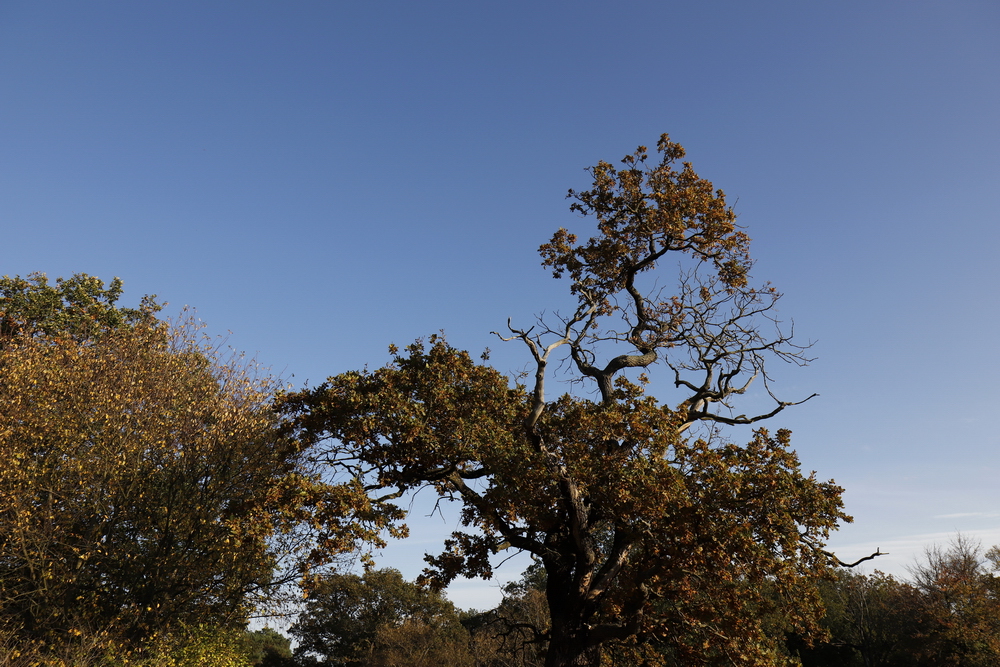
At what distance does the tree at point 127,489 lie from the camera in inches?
728

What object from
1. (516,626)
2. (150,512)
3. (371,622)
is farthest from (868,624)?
(150,512)

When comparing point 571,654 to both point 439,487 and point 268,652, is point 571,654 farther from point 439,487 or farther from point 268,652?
point 268,652

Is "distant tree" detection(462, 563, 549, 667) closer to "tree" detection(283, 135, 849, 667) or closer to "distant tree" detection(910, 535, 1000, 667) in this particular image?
"tree" detection(283, 135, 849, 667)

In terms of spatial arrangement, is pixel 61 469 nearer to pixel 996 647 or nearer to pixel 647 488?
pixel 647 488

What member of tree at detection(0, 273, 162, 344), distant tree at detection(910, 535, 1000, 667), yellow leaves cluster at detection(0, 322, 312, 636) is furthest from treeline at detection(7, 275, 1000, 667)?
distant tree at detection(910, 535, 1000, 667)

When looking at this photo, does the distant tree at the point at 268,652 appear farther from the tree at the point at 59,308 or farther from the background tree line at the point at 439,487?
the background tree line at the point at 439,487

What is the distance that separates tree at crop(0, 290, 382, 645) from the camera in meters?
18.5

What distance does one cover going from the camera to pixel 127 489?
2025cm

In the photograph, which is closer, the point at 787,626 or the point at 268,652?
the point at 787,626

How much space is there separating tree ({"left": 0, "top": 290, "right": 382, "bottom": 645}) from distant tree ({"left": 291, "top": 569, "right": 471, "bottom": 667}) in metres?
37.2

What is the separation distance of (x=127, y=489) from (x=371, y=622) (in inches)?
1763

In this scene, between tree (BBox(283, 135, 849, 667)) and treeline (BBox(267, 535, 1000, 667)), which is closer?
tree (BBox(283, 135, 849, 667))

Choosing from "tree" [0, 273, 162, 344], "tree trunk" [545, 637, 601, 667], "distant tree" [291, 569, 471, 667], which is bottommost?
"tree trunk" [545, 637, 601, 667]

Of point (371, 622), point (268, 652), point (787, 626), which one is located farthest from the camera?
point (268, 652)
